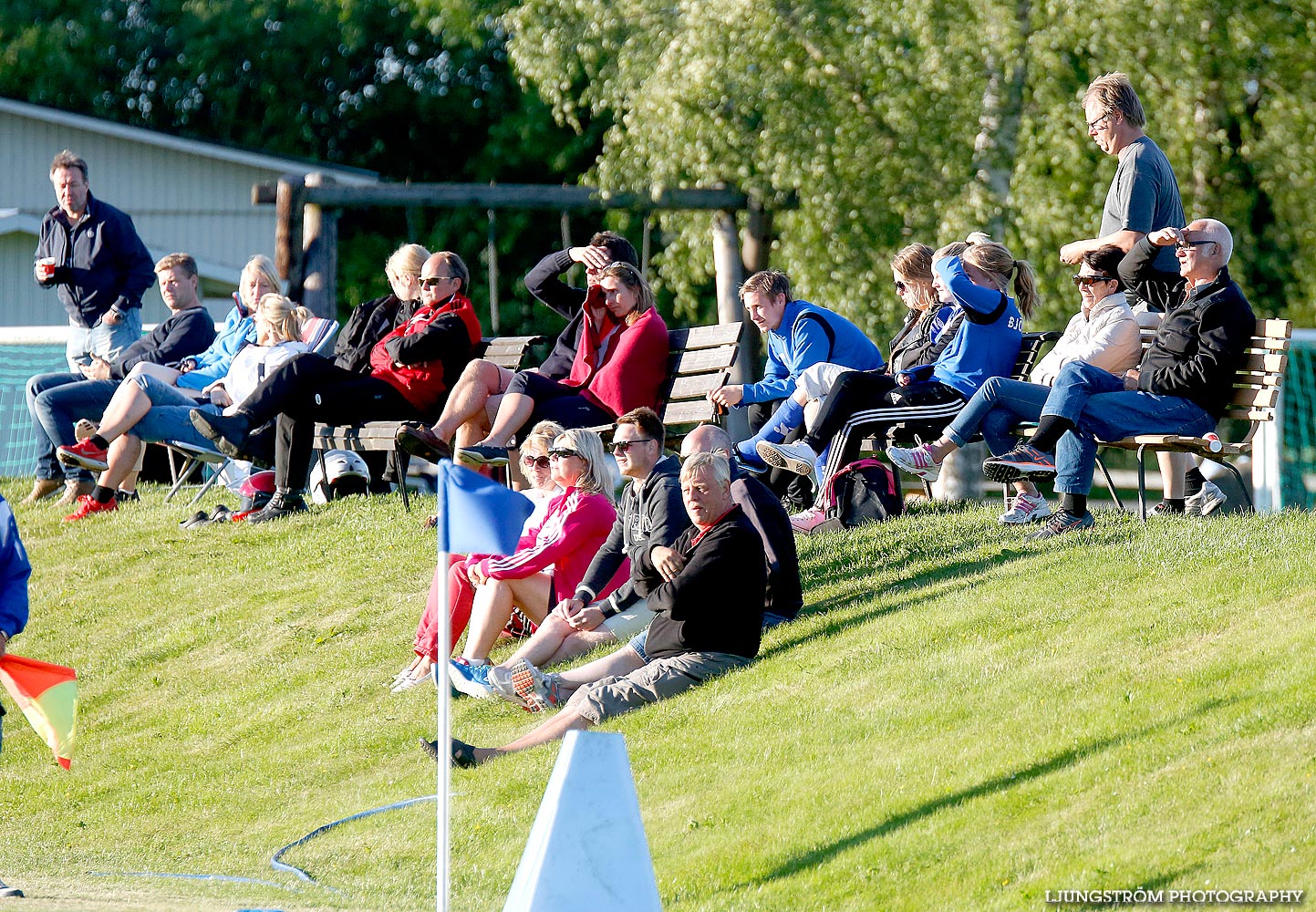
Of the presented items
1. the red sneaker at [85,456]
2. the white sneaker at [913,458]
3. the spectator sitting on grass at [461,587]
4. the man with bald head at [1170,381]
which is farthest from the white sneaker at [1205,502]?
the red sneaker at [85,456]

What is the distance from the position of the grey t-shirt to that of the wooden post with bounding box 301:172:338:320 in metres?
6.79

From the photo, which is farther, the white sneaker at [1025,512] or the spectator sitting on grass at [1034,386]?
the white sneaker at [1025,512]

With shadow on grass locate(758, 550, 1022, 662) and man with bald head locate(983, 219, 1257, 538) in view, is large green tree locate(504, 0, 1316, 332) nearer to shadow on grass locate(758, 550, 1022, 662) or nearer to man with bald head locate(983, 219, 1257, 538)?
man with bald head locate(983, 219, 1257, 538)

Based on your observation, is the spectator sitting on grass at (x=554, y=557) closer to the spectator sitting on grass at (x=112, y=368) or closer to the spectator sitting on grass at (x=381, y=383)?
the spectator sitting on grass at (x=381, y=383)

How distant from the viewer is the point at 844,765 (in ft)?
22.1

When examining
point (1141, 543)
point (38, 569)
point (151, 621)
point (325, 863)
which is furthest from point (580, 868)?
point (38, 569)

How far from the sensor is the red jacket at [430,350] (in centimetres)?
1141

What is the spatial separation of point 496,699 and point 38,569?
16.3ft

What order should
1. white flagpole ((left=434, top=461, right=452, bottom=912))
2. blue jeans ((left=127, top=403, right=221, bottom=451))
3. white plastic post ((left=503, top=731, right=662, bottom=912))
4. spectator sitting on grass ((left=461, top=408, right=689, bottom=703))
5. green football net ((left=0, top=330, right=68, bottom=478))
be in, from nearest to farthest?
white plastic post ((left=503, top=731, right=662, bottom=912))
white flagpole ((left=434, top=461, right=452, bottom=912))
spectator sitting on grass ((left=461, top=408, right=689, bottom=703))
blue jeans ((left=127, top=403, right=221, bottom=451))
green football net ((left=0, top=330, right=68, bottom=478))

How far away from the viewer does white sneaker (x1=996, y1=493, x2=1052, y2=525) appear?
9.44m

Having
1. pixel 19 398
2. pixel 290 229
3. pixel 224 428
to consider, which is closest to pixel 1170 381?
pixel 224 428

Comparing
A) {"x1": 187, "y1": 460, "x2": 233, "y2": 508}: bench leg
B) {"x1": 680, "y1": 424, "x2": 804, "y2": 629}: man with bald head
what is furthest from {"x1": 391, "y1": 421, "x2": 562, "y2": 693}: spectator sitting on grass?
{"x1": 187, "y1": 460, "x2": 233, "y2": 508}: bench leg

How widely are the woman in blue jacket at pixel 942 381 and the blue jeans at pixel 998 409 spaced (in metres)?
0.49

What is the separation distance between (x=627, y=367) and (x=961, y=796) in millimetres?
5157
